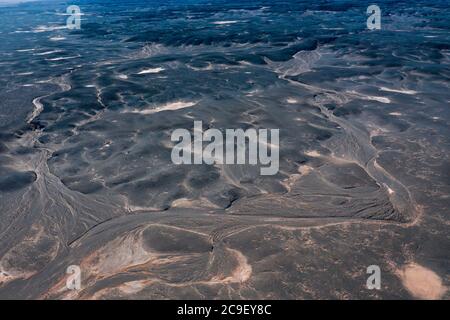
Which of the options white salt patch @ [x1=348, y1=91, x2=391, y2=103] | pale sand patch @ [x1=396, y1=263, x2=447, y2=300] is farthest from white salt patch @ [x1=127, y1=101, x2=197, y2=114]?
pale sand patch @ [x1=396, y1=263, x2=447, y2=300]

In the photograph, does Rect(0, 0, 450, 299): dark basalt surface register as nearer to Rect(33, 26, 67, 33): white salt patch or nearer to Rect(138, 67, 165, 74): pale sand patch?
Rect(138, 67, 165, 74): pale sand patch

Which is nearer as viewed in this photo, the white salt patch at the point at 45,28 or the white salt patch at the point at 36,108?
the white salt patch at the point at 36,108

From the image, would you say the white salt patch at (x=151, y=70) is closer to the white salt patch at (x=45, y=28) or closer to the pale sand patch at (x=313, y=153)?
the pale sand patch at (x=313, y=153)

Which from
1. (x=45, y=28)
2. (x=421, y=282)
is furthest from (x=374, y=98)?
(x=45, y=28)

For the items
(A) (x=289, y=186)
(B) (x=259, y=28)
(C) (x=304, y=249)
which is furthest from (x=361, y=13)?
(C) (x=304, y=249)

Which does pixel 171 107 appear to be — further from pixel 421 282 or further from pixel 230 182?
pixel 421 282

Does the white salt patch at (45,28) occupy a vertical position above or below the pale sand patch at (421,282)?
above

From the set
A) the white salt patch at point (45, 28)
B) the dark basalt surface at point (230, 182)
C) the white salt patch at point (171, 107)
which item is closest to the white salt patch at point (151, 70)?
the dark basalt surface at point (230, 182)

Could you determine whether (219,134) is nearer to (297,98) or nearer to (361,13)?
(297,98)

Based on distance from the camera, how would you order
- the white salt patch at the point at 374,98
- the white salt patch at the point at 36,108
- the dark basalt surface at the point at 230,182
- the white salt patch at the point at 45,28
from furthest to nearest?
the white salt patch at the point at 45,28 → the white salt patch at the point at 374,98 → the white salt patch at the point at 36,108 → the dark basalt surface at the point at 230,182
